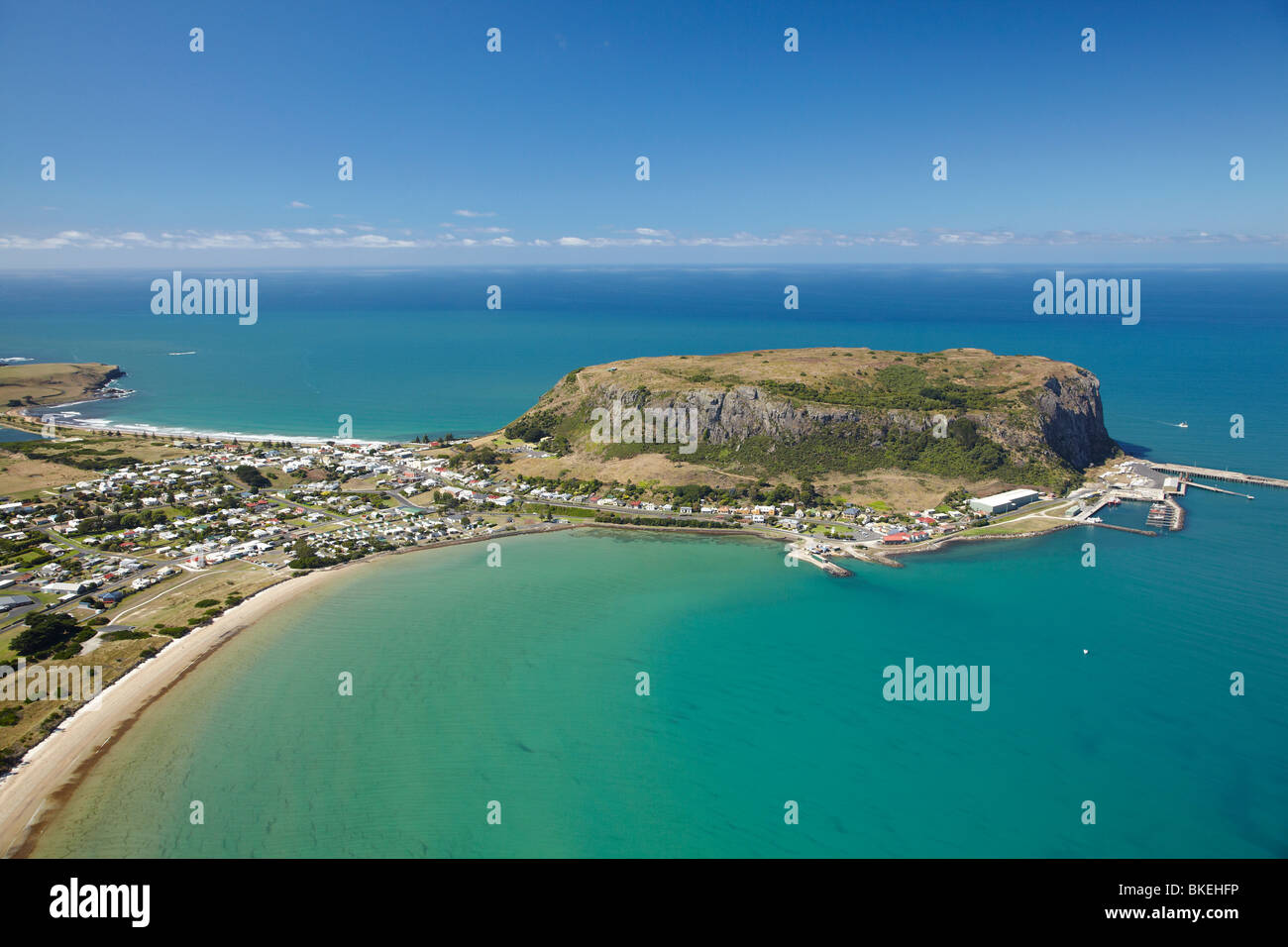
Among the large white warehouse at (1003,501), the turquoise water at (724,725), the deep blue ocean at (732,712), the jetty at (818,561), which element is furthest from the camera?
the large white warehouse at (1003,501)

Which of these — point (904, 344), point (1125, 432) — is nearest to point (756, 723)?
point (1125, 432)

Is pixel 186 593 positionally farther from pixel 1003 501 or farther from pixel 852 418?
pixel 1003 501

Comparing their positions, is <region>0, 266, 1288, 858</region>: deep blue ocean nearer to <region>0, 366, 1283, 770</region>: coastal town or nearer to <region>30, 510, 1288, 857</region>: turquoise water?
<region>30, 510, 1288, 857</region>: turquoise water

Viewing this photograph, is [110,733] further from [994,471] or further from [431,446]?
[994,471]

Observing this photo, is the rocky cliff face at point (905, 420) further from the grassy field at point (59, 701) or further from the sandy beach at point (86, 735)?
the grassy field at point (59, 701)

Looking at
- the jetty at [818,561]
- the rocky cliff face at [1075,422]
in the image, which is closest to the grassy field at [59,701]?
the jetty at [818,561]

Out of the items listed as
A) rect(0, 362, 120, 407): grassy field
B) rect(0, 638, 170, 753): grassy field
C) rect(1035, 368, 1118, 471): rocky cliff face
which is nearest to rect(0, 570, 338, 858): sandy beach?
rect(0, 638, 170, 753): grassy field
